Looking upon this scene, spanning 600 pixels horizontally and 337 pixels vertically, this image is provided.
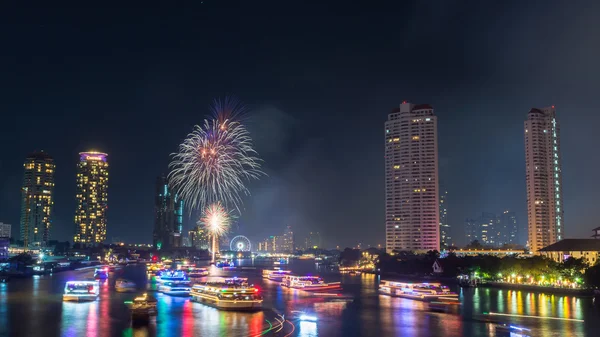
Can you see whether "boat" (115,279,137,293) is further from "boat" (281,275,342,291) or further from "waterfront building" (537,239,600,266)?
"waterfront building" (537,239,600,266)

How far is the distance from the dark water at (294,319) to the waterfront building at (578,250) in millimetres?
22518

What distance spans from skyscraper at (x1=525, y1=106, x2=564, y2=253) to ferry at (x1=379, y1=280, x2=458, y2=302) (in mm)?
63299

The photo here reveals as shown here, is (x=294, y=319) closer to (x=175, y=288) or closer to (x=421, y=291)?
(x=421, y=291)

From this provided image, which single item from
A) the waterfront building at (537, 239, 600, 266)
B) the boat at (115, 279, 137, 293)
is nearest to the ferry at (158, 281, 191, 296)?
the boat at (115, 279, 137, 293)

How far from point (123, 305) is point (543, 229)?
94713 mm

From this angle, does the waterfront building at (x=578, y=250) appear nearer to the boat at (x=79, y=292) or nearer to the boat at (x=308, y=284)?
the boat at (x=308, y=284)

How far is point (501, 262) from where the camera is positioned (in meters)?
82.8

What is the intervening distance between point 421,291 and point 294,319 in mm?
24089

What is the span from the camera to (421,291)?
Answer: 6238cm

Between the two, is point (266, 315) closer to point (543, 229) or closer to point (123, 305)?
point (123, 305)

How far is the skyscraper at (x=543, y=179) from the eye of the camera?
118 meters

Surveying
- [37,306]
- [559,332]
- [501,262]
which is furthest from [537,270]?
[37,306]

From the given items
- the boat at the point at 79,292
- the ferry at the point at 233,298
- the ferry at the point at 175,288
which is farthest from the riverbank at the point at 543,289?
the boat at the point at 79,292

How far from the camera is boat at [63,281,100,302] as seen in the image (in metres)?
54.5
